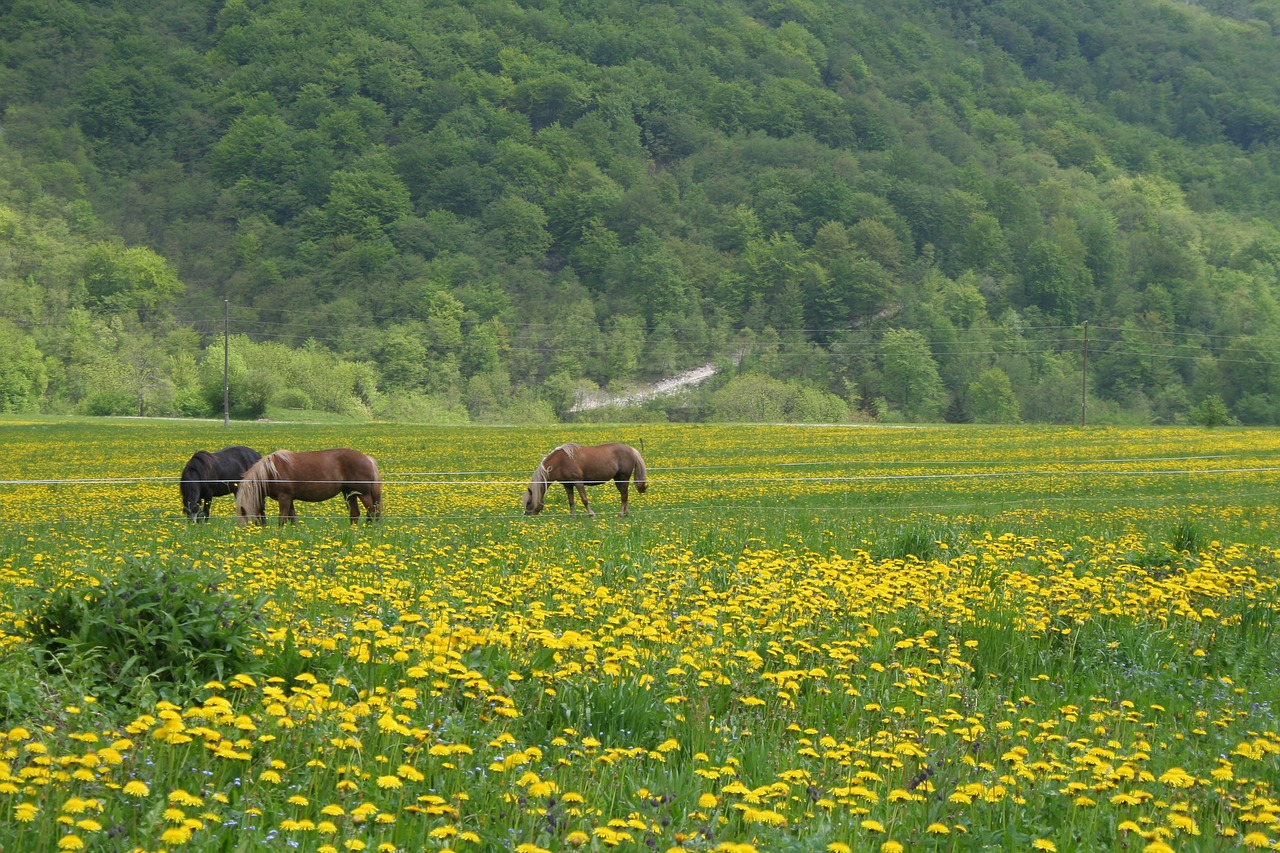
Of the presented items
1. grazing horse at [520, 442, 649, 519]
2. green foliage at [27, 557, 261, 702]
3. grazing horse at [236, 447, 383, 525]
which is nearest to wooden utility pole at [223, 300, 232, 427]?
grazing horse at [520, 442, 649, 519]

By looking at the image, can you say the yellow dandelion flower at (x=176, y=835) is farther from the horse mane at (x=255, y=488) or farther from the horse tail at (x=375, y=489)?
the horse tail at (x=375, y=489)

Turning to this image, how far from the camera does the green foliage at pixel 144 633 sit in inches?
251

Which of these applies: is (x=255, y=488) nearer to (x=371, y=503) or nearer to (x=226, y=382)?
(x=371, y=503)

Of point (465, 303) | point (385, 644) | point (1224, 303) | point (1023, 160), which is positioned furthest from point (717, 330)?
point (385, 644)

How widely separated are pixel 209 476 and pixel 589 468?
7683 millimetres

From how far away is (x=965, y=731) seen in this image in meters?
6.05

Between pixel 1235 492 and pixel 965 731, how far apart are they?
76.0 feet

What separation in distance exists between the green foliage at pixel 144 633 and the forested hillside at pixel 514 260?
274 ft

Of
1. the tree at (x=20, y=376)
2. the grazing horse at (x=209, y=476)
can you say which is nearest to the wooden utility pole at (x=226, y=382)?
the tree at (x=20, y=376)

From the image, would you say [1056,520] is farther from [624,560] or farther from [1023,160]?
[1023,160]

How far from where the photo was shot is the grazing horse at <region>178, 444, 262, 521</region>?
22.6 metres

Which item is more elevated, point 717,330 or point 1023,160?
point 1023,160

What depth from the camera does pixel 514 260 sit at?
165375mm

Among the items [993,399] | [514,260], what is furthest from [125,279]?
[993,399]
